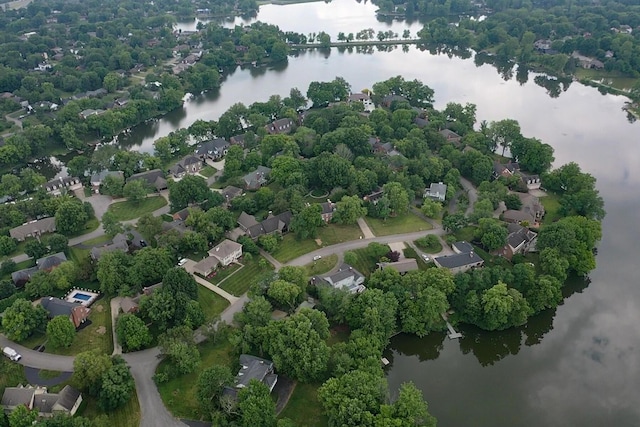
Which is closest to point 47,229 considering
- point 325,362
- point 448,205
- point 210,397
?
point 210,397

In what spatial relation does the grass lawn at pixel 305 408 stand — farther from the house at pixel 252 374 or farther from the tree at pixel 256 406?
the house at pixel 252 374

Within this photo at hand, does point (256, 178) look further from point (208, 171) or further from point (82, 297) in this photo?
point (82, 297)

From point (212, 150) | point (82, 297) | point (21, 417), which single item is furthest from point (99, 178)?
point (21, 417)

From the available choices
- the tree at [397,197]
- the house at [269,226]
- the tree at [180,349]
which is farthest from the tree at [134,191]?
the tree at [397,197]

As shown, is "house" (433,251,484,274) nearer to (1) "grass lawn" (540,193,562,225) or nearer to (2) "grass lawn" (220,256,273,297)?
(1) "grass lawn" (540,193,562,225)

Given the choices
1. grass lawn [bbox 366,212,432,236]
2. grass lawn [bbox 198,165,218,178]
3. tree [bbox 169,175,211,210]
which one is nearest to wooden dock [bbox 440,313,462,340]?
Result: grass lawn [bbox 366,212,432,236]

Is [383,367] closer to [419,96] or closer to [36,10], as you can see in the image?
[419,96]
